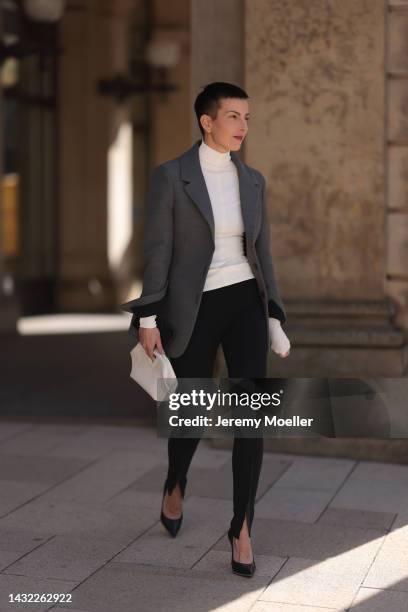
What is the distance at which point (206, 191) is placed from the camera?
15.0 feet

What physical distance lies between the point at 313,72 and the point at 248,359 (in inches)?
105

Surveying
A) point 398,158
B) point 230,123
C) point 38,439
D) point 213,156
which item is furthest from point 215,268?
point 38,439


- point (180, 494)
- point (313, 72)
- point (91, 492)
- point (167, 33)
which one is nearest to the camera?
point (180, 494)

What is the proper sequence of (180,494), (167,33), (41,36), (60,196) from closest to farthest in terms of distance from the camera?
1. (180,494)
2. (41,36)
3. (60,196)
4. (167,33)

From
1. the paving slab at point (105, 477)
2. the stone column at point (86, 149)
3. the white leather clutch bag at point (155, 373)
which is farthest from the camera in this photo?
the stone column at point (86, 149)

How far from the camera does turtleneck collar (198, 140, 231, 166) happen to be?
183 inches

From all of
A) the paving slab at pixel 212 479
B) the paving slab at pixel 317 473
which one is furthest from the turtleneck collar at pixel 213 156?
the paving slab at pixel 317 473

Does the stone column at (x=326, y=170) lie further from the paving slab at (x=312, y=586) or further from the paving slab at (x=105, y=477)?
the paving slab at (x=312, y=586)

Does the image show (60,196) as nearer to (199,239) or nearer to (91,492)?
(91,492)

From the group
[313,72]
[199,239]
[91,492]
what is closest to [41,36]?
[313,72]

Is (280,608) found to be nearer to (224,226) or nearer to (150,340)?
(150,340)

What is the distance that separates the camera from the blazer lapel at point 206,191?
4.54 m

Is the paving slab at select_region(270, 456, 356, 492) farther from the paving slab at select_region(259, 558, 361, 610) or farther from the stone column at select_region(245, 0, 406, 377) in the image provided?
the paving slab at select_region(259, 558, 361, 610)

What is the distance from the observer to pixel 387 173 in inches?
265
